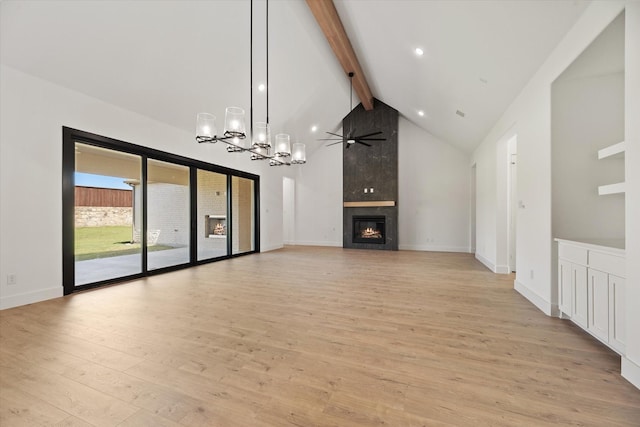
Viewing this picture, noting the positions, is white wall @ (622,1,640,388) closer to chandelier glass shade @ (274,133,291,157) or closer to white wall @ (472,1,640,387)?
white wall @ (472,1,640,387)

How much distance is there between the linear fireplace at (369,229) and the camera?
28.1 feet

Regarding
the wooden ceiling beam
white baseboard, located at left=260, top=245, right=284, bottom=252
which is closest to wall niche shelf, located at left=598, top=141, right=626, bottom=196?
the wooden ceiling beam

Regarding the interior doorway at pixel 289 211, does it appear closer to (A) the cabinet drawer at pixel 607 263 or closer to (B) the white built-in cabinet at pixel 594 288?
(B) the white built-in cabinet at pixel 594 288

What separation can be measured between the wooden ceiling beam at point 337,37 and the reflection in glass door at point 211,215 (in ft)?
12.6

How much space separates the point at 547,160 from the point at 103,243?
6.47m

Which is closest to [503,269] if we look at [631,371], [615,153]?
[615,153]

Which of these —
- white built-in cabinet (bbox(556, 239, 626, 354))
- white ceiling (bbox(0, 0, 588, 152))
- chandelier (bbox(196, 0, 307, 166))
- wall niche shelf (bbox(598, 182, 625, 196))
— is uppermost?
white ceiling (bbox(0, 0, 588, 152))

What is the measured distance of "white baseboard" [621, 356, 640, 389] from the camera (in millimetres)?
1706

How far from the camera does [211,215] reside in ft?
20.9

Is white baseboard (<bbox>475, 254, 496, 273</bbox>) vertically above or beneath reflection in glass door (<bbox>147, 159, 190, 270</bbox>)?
beneath

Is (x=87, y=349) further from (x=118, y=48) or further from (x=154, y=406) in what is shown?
(x=118, y=48)

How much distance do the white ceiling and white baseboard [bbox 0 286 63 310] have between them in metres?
2.81

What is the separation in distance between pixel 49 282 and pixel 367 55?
6503 millimetres

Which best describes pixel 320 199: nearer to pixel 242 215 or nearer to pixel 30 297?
pixel 242 215
